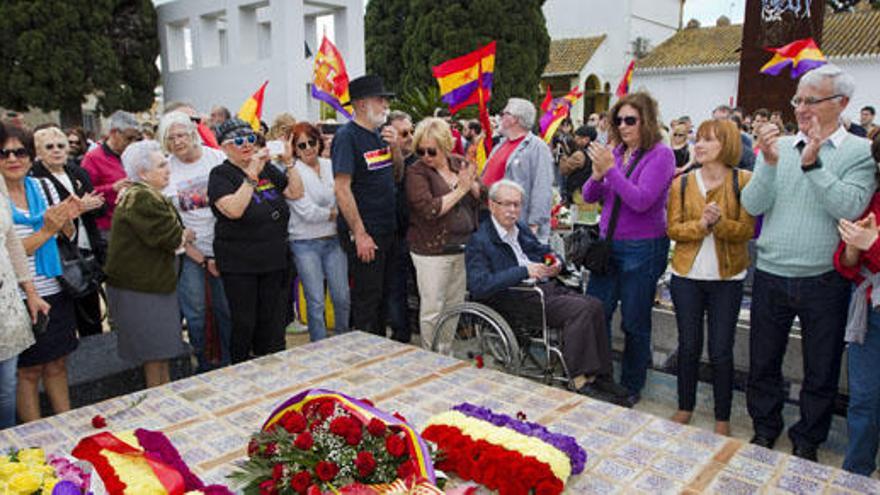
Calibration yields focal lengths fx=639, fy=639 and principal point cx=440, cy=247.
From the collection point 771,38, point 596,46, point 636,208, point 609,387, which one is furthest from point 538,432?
point 596,46

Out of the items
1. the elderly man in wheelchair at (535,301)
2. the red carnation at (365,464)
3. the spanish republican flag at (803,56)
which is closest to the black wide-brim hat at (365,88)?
the elderly man in wheelchair at (535,301)

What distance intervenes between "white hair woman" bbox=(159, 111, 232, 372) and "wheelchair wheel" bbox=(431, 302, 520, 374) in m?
1.57

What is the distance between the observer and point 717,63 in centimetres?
2495

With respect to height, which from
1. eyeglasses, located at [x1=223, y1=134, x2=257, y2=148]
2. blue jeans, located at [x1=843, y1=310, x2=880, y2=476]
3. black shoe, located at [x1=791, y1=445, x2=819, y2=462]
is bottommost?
black shoe, located at [x1=791, y1=445, x2=819, y2=462]

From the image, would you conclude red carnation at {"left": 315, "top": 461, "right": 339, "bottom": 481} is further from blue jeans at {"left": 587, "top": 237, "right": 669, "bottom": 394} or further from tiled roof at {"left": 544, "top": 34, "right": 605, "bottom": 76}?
tiled roof at {"left": 544, "top": 34, "right": 605, "bottom": 76}

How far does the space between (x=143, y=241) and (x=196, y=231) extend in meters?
0.67

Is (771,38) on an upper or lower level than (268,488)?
upper

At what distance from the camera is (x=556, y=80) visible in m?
28.4

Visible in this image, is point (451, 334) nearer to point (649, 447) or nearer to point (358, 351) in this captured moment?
point (358, 351)

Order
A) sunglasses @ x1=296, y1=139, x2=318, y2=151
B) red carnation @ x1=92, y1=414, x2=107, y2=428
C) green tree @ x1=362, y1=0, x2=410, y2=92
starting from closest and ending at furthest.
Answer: red carnation @ x1=92, y1=414, x2=107, y2=428 < sunglasses @ x1=296, y1=139, x2=318, y2=151 < green tree @ x1=362, y1=0, x2=410, y2=92

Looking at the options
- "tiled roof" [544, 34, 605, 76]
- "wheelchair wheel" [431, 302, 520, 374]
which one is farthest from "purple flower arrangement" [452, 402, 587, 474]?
"tiled roof" [544, 34, 605, 76]

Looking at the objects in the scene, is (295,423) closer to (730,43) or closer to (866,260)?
(866,260)

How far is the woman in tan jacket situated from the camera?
3352mm

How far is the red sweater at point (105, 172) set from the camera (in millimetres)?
4988
